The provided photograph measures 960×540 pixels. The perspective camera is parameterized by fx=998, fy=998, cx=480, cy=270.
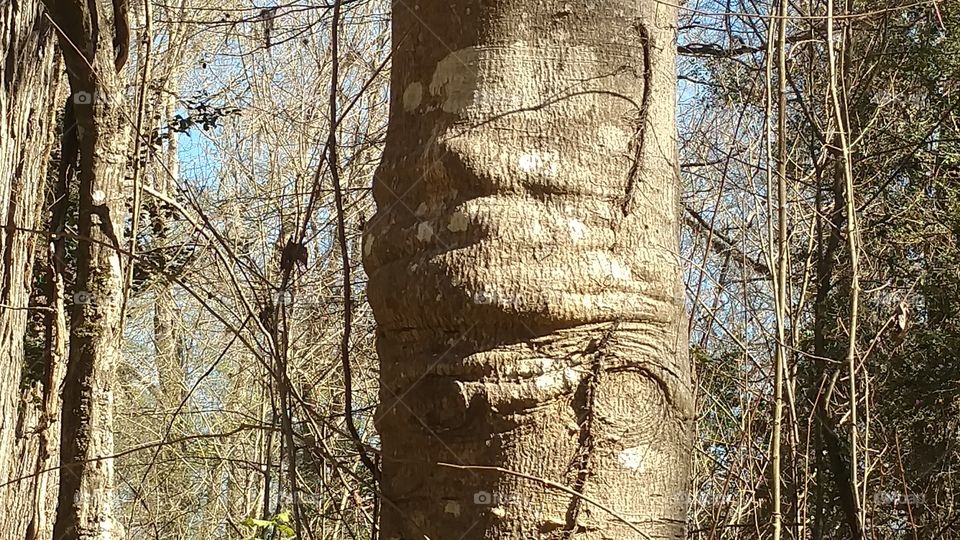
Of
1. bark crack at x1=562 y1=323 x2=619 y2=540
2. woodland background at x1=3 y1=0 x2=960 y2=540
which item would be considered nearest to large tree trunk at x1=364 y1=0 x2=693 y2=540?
bark crack at x1=562 y1=323 x2=619 y2=540

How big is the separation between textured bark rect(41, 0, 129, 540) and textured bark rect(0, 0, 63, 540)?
0.48ft

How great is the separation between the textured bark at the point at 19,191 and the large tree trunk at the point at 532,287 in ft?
9.14

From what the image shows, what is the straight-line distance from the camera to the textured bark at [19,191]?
3500 millimetres

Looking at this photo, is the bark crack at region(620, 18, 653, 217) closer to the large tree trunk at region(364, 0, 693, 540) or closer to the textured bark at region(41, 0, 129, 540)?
the large tree trunk at region(364, 0, 693, 540)

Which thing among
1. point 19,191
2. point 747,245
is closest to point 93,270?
point 19,191

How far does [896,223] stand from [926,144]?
0.60m

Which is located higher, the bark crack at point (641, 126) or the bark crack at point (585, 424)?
the bark crack at point (641, 126)

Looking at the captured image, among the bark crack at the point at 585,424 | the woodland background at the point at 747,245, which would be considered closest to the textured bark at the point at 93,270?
the woodland background at the point at 747,245

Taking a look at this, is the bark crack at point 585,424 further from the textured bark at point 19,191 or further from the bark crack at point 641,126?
the textured bark at point 19,191

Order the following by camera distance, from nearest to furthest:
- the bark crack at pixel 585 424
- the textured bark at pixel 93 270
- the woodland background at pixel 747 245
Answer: the bark crack at pixel 585 424, the woodland background at pixel 747 245, the textured bark at pixel 93 270

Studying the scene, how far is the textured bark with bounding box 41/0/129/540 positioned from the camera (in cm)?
347

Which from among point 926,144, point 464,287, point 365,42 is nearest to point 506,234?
point 464,287

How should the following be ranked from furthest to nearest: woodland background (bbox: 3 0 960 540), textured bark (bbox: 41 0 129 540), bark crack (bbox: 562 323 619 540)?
1. textured bark (bbox: 41 0 129 540)
2. woodland background (bbox: 3 0 960 540)
3. bark crack (bbox: 562 323 619 540)

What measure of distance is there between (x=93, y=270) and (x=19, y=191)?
391 mm
